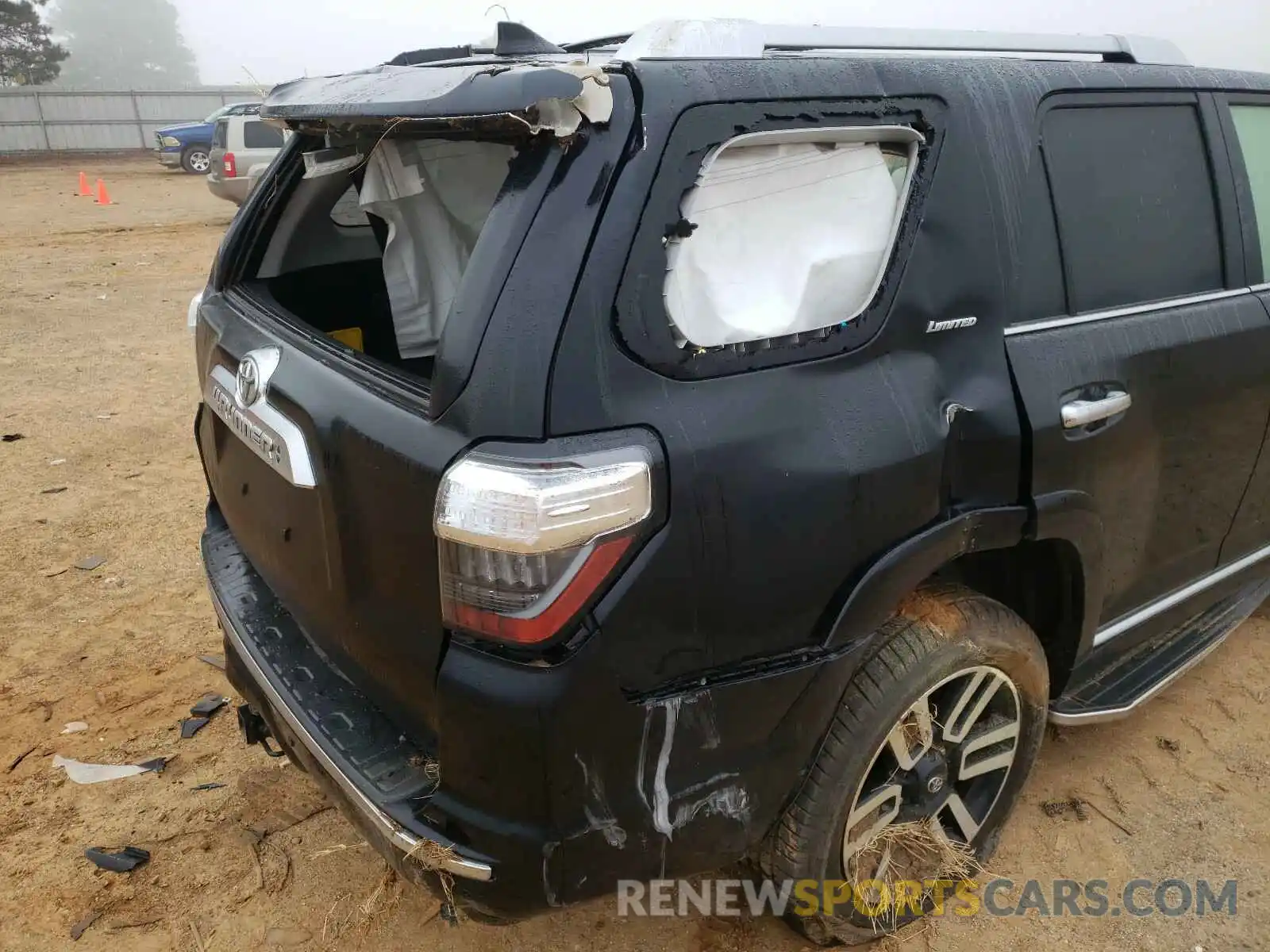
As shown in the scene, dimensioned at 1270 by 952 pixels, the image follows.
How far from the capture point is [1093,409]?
219 centimetres

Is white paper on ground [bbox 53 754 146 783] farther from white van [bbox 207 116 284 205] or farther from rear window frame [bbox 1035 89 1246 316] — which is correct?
white van [bbox 207 116 284 205]

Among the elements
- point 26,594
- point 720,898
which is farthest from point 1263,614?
point 26,594

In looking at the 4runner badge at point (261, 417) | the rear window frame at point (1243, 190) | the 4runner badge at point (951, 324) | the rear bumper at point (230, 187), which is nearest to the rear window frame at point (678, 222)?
the 4runner badge at point (951, 324)

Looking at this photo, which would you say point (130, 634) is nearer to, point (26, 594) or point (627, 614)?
point (26, 594)

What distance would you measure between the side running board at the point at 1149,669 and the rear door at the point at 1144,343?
20 centimetres

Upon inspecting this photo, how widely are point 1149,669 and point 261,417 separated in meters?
2.48

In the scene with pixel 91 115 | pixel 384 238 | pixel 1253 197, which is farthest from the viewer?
pixel 91 115

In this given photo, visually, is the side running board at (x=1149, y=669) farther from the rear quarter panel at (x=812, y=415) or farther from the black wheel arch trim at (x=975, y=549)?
the rear quarter panel at (x=812, y=415)

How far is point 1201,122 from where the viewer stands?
2.58 m

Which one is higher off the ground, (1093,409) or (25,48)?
(25,48)

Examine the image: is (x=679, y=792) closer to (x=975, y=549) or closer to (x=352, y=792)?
(x=352, y=792)

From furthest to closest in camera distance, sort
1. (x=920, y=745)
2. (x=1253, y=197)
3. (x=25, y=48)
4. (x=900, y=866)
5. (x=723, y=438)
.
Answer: (x=25, y=48)
(x=1253, y=197)
(x=900, y=866)
(x=920, y=745)
(x=723, y=438)

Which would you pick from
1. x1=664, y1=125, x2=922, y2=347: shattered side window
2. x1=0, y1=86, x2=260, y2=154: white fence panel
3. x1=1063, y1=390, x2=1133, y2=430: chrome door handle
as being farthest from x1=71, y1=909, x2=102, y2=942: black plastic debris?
x1=0, y1=86, x2=260, y2=154: white fence panel

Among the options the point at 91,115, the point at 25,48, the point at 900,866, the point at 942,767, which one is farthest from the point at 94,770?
the point at 25,48
